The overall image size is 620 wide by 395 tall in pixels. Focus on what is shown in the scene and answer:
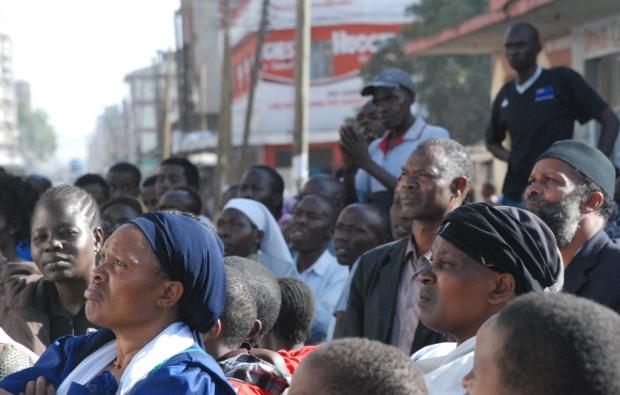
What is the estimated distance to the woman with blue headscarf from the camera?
3.54m

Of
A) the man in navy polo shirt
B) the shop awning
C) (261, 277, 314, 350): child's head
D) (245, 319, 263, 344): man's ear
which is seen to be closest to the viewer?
(245, 319, 263, 344): man's ear

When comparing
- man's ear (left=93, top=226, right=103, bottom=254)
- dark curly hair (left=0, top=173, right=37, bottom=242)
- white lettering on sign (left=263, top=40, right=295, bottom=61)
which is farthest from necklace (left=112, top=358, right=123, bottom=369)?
white lettering on sign (left=263, top=40, right=295, bottom=61)

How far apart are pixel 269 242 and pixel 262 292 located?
3.19 metres

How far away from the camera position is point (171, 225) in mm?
3570

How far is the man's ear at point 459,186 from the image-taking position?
18.7 ft

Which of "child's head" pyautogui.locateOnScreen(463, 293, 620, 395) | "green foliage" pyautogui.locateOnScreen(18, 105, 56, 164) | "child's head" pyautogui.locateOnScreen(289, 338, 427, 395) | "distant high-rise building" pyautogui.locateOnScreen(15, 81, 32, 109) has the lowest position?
"green foliage" pyautogui.locateOnScreen(18, 105, 56, 164)

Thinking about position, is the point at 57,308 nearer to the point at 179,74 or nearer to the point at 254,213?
the point at 254,213

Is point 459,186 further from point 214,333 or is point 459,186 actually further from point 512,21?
point 512,21

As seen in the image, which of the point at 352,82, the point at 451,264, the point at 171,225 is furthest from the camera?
the point at 352,82

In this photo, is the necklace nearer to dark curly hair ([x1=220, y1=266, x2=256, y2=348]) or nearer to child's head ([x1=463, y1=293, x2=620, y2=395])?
dark curly hair ([x1=220, y1=266, x2=256, y2=348])

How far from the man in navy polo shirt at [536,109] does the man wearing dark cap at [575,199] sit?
2599mm

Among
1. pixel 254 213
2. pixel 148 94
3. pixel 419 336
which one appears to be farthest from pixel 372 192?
pixel 148 94

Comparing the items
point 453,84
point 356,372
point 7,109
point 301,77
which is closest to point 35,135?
point 7,109

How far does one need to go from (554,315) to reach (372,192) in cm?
637
